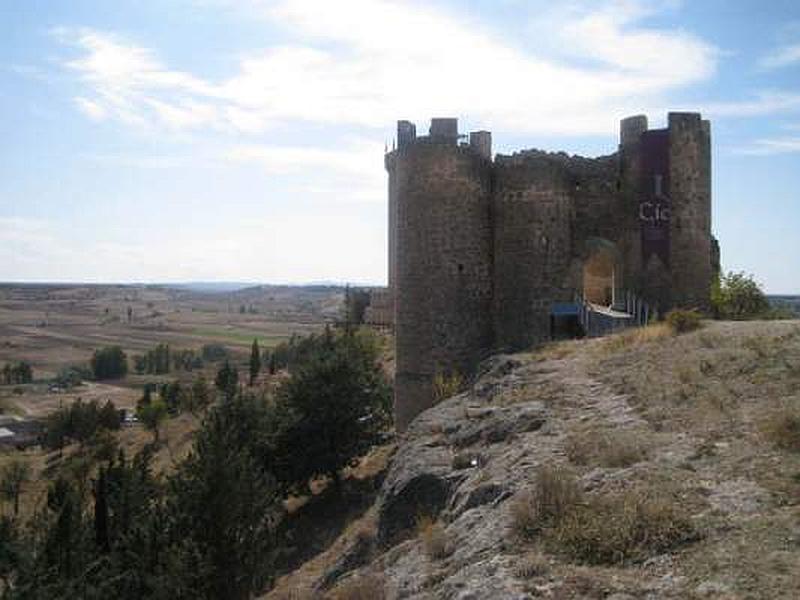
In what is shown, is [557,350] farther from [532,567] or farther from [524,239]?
[532,567]

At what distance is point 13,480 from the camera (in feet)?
146

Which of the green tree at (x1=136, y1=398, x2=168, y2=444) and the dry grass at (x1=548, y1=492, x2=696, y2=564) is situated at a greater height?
the dry grass at (x1=548, y1=492, x2=696, y2=564)

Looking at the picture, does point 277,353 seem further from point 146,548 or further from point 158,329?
point 158,329

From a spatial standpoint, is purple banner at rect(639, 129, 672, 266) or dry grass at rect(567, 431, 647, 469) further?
purple banner at rect(639, 129, 672, 266)

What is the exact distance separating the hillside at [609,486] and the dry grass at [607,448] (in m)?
0.02

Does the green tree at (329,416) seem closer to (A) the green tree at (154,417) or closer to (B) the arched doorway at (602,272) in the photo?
(B) the arched doorway at (602,272)

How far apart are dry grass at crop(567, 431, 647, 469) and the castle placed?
389 inches

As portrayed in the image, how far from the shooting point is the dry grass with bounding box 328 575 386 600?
8.12m

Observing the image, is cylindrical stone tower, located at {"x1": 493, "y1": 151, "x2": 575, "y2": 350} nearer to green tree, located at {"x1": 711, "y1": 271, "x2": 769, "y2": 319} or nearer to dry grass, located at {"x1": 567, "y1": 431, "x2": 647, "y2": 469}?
green tree, located at {"x1": 711, "y1": 271, "x2": 769, "y2": 319}

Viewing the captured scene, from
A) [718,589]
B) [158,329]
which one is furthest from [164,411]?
[158,329]

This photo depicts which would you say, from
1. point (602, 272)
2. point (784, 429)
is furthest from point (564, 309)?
point (784, 429)

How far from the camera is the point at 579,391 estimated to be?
1246cm

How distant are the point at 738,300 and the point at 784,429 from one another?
45.7 feet

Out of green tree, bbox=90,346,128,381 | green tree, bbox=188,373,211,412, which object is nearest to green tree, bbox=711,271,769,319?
green tree, bbox=188,373,211,412
